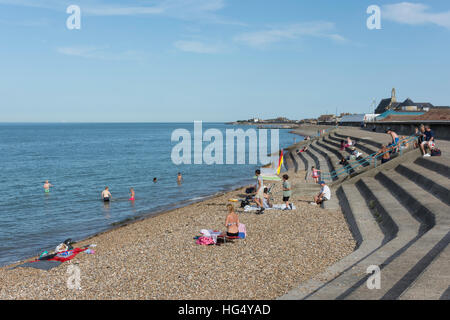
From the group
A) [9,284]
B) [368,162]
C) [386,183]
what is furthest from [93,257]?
[368,162]

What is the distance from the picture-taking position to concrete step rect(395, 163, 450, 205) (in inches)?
438

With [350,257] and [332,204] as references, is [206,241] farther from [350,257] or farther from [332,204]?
[332,204]

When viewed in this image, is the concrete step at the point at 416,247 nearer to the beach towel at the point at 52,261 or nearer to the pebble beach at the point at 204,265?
the pebble beach at the point at 204,265

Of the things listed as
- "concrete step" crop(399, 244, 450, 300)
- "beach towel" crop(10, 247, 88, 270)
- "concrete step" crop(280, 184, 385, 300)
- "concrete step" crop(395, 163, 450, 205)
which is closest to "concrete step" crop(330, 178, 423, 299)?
"concrete step" crop(280, 184, 385, 300)

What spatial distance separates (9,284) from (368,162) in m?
17.0

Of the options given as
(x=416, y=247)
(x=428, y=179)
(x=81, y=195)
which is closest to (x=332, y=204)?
(x=428, y=179)

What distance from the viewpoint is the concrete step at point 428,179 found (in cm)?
1113

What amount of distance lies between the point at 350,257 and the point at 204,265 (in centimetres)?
345

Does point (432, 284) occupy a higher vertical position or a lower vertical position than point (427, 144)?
lower

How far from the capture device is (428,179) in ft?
41.9

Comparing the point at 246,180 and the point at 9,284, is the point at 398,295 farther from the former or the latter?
the point at 246,180

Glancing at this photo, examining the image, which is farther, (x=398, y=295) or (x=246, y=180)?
(x=246, y=180)

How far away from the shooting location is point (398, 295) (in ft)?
18.7

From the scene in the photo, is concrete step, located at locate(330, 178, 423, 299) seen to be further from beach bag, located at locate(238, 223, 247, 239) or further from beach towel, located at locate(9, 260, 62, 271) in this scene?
beach towel, located at locate(9, 260, 62, 271)
